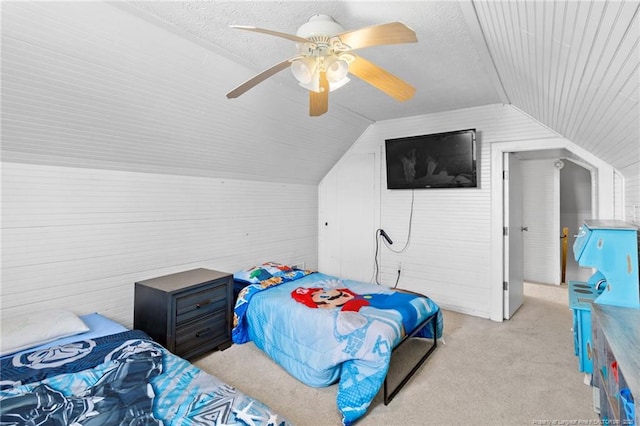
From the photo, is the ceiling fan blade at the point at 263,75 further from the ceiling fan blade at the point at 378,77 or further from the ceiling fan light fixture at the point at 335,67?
the ceiling fan blade at the point at 378,77

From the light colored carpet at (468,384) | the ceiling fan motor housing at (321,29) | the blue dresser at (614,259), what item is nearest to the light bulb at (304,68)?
the ceiling fan motor housing at (321,29)

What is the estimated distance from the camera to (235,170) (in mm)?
3658

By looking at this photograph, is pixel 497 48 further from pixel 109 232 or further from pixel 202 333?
pixel 109 232

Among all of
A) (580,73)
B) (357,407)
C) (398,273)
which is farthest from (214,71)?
(398,273)

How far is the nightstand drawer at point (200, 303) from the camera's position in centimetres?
258

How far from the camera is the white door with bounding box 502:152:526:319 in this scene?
12.0 feet

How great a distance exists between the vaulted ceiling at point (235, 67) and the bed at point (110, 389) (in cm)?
143

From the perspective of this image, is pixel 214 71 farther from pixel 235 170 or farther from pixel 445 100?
pixel 445 100

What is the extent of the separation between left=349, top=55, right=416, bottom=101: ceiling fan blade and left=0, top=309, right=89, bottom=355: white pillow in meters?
2.48

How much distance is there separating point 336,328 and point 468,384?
1099 millimetres

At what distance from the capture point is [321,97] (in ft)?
6.72

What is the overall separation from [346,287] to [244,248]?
4.60ft

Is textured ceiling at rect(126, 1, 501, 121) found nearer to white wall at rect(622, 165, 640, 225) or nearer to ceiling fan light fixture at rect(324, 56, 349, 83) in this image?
ceiling fan light fixture at rect(324, 56, 349, 83)

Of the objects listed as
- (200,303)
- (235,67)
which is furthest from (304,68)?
(200,303)
